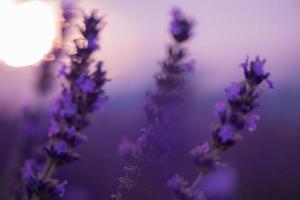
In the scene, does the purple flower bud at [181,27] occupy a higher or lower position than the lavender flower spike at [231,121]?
higher

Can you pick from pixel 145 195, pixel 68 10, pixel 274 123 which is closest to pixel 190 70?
pixel 68 10

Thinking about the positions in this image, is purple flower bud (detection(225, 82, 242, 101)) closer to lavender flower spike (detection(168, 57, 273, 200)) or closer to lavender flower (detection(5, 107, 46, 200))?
lavender flower spike (detection(168, 57, 273, 200))

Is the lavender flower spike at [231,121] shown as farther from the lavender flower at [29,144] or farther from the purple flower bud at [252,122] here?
the lavender flower at [29,144]

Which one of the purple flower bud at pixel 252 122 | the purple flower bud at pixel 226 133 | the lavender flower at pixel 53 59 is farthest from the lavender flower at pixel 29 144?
the purple flower bud at pixel 252 122

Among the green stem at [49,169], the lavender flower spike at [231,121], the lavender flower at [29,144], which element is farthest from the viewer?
the lavender flower at [29,144]

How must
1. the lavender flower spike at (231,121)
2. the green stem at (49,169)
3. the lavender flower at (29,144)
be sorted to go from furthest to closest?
the lavender flower at (29,144)
the green stem at (49,169)
the lavender flower spike at (231,121)

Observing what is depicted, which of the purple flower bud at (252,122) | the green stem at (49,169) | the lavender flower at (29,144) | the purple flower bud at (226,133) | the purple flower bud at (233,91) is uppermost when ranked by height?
the lavender flower at (29,144)

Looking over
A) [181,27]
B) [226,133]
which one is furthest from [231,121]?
[181,27]
